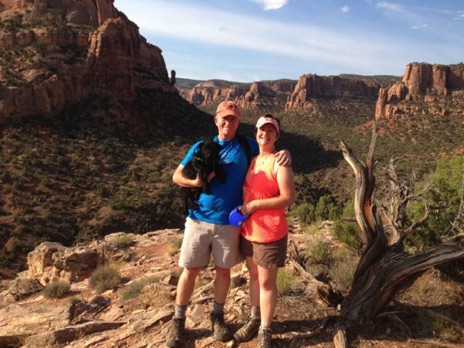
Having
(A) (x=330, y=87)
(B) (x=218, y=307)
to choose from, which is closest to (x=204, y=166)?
(B) (x=218, y=307)

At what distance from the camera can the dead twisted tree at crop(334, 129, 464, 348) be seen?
404cm

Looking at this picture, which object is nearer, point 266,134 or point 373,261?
point 266,134

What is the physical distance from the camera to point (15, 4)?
4891cm

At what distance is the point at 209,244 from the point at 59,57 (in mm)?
45304

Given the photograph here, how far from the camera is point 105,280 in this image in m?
7.69

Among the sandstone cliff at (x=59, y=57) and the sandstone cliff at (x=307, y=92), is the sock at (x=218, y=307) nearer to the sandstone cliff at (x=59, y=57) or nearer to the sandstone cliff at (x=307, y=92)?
the sandstone cliff at (x=59, y=57)

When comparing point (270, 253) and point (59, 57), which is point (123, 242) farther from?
point (59, 57)

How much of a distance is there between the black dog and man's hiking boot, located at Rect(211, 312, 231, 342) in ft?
4.07

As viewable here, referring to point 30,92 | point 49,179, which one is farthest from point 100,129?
point 49,179

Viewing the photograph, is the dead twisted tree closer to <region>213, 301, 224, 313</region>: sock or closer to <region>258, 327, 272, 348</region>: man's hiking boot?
<region>258, 327, 272, 348</region>: man's hiking boot

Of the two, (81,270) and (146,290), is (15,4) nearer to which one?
(81,270)

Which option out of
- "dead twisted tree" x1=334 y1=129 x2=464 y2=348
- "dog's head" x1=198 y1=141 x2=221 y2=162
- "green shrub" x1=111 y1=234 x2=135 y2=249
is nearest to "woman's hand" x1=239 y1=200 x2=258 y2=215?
"dog's head" x1=198 y1=141 x2=221 y2=162

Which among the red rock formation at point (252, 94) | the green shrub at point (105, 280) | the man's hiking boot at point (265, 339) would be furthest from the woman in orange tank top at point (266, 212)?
the red rock formation at point (252, 94)

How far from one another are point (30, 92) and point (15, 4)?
2117cm
